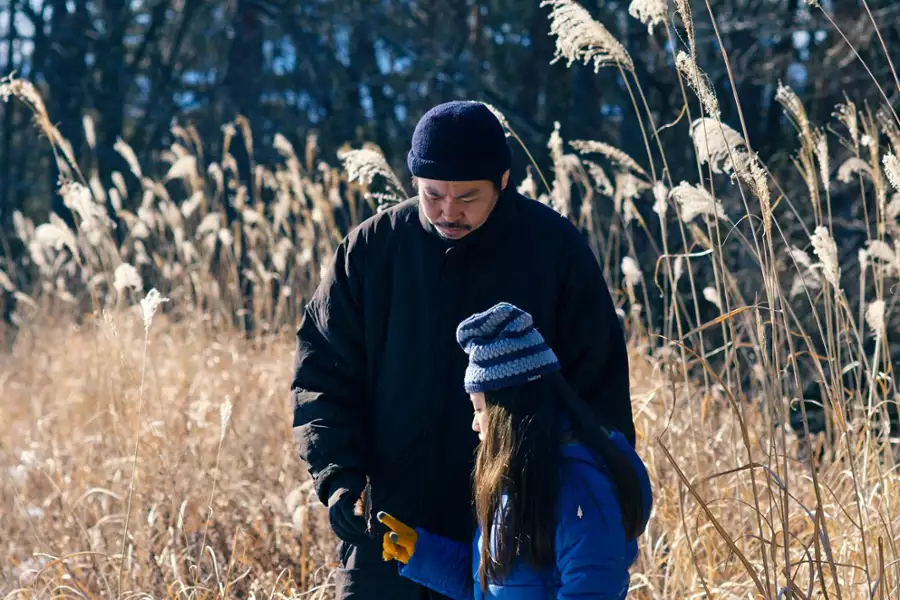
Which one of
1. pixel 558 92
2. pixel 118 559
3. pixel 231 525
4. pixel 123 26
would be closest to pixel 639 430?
pixel 231 525

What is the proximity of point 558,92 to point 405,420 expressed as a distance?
19.6 feet

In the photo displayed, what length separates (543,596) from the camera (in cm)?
186

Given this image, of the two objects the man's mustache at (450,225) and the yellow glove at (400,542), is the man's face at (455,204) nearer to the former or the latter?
the man's mustache at (450,225)

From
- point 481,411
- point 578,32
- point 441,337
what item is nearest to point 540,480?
point 481,411

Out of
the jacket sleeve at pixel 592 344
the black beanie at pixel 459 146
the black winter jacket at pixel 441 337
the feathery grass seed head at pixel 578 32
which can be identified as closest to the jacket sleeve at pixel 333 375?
the black winter jacket at pixel 441 337

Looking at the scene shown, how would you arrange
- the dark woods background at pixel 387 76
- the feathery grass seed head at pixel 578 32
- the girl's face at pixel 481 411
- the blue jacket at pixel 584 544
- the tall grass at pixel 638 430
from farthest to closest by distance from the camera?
the dark woods background at pixel 387 76 → the feathery grass seed head at pixel 578 32 → the tall grass at pixel 638 430 → the girl's face at pixel 481 411 → the blue jacket at pixel 584 544

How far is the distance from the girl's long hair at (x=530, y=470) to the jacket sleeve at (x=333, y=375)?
20.2 inches

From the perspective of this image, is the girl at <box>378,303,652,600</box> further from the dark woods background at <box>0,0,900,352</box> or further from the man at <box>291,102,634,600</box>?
the dark woods background at <box>0,0,900,352</box>

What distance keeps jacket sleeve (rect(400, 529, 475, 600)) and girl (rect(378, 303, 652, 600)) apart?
0.67 feet

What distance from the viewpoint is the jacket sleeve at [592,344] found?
2.25m

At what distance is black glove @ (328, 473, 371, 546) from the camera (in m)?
2.26

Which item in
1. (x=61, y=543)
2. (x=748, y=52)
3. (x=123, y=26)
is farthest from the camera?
(x=123, y=26)

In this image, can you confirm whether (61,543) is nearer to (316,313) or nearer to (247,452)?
(247,452)

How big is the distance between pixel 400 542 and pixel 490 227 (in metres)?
0.64
